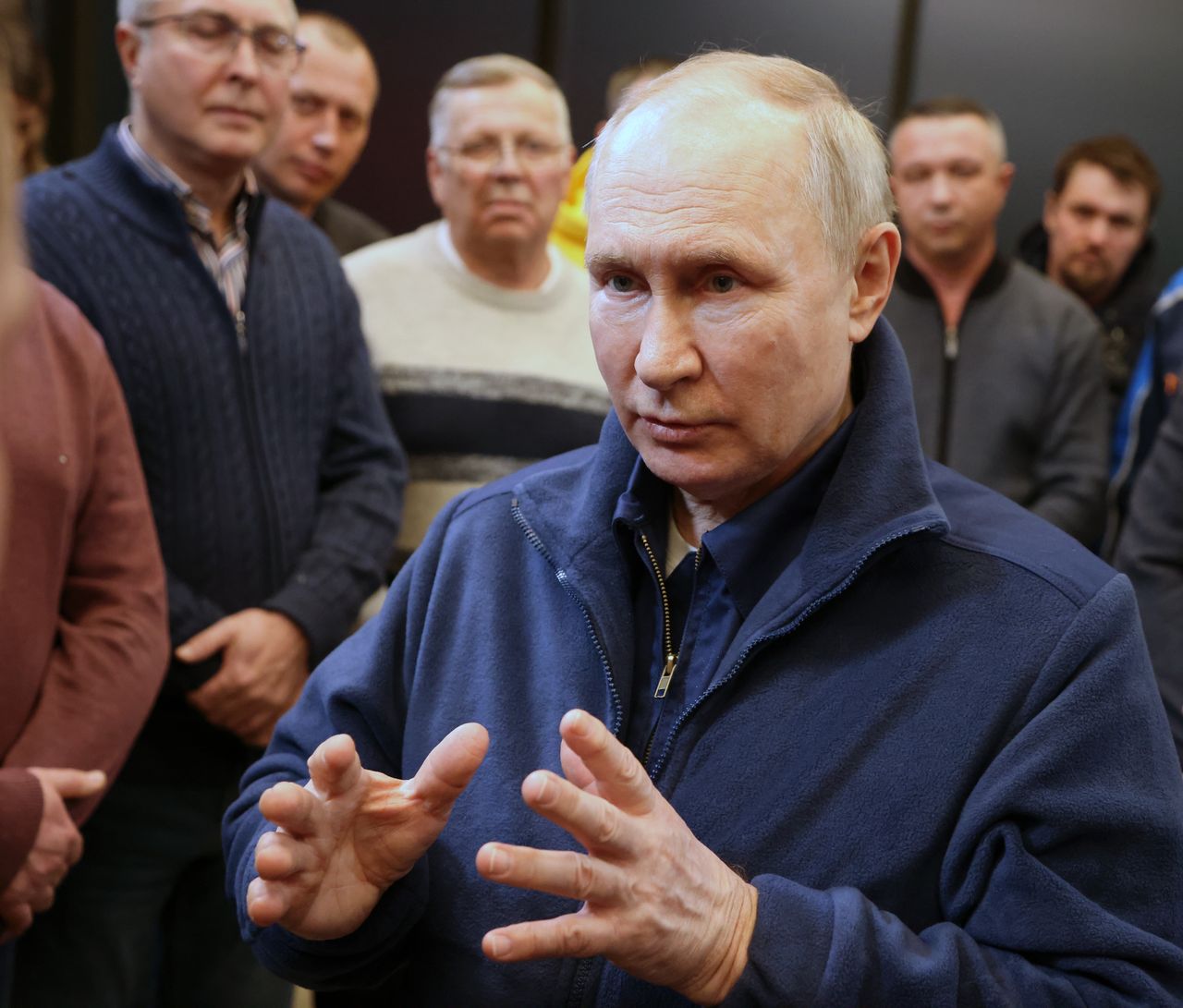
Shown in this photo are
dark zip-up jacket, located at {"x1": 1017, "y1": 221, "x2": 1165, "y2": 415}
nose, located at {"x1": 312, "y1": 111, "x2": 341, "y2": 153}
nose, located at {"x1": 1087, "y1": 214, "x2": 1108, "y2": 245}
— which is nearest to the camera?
nose, located at {"x1": 312, "y1": 111, "x2": 341, "y2": 153}

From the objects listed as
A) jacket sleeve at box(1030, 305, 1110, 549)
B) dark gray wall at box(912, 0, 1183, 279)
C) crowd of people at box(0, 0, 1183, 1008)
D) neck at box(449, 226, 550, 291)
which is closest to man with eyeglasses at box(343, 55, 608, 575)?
neck at box(449, 226, 550, 291)

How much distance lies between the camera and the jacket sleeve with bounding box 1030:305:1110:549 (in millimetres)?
3090

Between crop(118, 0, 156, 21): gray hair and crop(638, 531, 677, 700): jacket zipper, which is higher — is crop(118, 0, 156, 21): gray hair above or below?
above

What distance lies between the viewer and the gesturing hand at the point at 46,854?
70.9 inches

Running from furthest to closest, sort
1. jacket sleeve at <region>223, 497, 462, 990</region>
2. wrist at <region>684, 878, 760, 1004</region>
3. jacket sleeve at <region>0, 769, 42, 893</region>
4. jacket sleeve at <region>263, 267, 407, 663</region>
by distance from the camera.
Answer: jacket sleeve at <region>263, 267, 407, 663</region>
jacket sleeve at <region>0, 769, 42, 893</region>
jacket sleeve at <region>223, 497, 462, 990</region>
wrist at <region>684, 878, 760, 1004</region>

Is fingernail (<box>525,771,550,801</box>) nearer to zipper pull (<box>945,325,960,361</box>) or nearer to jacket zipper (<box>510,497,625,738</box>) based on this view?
jacket zipper (<box>510,497,625,738</box>)

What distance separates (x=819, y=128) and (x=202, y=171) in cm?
140

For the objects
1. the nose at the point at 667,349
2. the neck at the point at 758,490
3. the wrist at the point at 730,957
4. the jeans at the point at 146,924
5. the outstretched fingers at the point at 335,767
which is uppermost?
the nose at the point at 667,349

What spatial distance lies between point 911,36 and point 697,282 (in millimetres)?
4324

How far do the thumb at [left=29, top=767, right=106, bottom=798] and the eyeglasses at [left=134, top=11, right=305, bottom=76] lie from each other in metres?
1.20

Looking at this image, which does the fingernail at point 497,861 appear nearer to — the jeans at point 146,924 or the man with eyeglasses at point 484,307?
the jeans at point 146,924

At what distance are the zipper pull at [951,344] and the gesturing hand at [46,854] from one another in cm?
217

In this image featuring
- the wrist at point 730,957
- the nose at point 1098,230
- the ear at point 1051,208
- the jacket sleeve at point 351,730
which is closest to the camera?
the wrist at point 730,957

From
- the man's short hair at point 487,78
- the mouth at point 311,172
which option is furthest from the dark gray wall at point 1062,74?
the mouth at point 311,172
